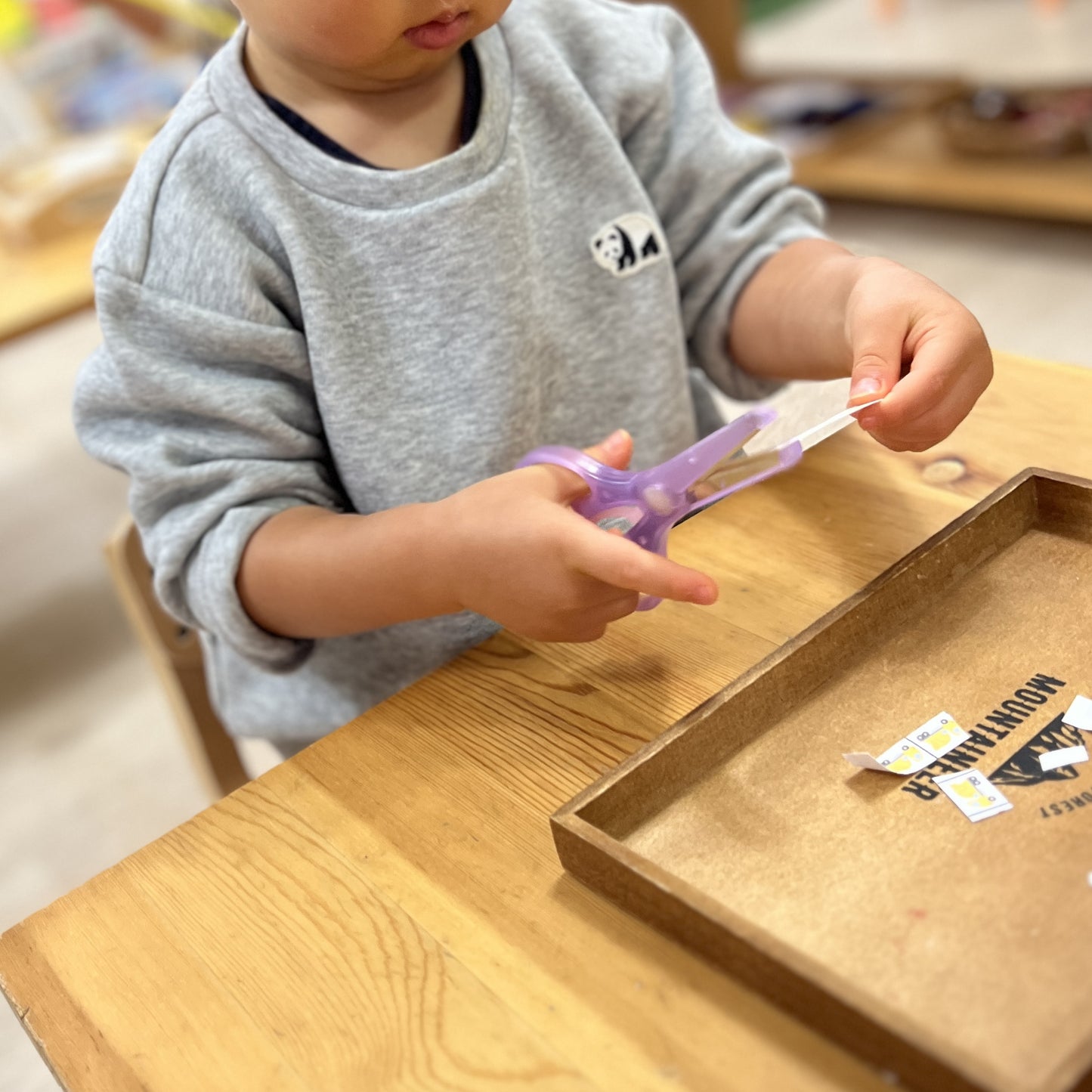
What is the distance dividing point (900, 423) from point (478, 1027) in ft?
1.05

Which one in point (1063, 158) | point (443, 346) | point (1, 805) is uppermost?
point (443, 346)

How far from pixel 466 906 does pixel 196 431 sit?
0.31 meters

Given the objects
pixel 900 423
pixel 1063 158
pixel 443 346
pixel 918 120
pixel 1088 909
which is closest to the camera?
pixel 1088 909

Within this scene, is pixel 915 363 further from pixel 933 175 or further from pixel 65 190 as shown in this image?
pixel 933 175

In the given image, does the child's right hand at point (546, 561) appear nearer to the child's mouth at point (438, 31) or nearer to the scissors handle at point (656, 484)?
the scissors handle at point (656, 484)

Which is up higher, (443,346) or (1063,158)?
(443,346)

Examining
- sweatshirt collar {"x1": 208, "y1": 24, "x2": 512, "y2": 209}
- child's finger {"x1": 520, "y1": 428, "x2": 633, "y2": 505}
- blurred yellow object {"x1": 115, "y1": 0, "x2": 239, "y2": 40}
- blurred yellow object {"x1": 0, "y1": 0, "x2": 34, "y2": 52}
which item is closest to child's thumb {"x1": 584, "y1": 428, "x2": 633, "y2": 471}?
child's finger {"x1": 520, "y1": 428, "x2": 633, "y2": 505}

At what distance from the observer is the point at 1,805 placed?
5.02 ft

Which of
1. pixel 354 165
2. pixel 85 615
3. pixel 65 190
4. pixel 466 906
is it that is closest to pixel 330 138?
pixel 354 165

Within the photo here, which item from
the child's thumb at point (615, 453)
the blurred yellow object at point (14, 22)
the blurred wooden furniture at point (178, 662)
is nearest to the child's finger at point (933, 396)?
the child's thumb at point (615, 453)

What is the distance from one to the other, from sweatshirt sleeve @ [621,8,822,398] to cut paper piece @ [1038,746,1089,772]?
405 millimetres

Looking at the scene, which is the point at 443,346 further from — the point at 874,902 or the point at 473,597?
the point at 874,902

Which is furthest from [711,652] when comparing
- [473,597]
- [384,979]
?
[384,979]

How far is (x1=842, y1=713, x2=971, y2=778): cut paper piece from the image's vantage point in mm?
484
